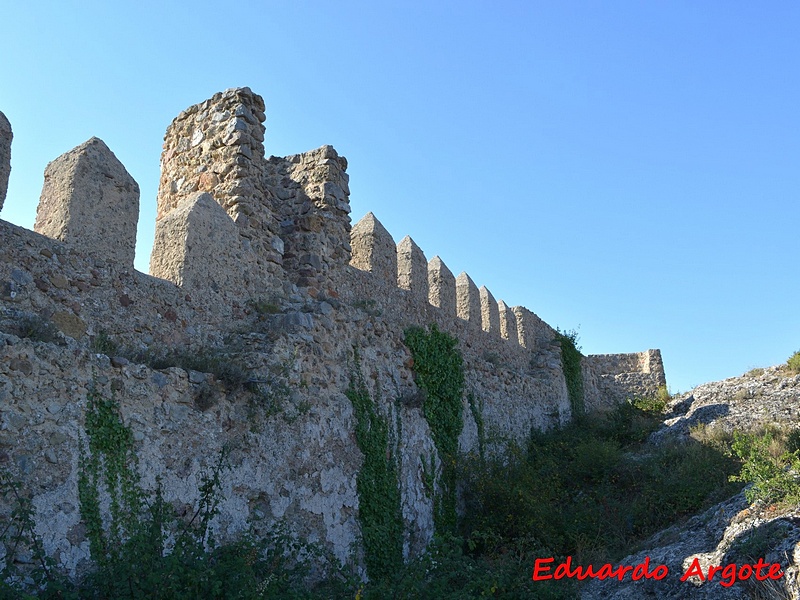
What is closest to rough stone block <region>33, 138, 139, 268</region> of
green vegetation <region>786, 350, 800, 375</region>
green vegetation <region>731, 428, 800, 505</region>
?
green vegetation <region>731, 428, 800, 505</region>

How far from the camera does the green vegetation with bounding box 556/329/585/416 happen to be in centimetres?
1730

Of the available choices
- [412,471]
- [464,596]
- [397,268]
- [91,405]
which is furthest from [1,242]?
[397,268]

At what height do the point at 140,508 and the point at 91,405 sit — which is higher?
the point at 91,405

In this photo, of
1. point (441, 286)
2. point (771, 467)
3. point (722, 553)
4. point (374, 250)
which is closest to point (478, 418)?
point (441, 286)

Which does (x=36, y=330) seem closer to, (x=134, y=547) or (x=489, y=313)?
(x=134, y=547)

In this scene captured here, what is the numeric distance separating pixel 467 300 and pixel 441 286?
130cm

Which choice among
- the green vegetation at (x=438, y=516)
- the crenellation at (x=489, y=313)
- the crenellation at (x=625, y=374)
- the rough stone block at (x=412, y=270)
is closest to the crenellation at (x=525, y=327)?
the crenellation at (x=489, y=313)

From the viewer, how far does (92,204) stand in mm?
6262

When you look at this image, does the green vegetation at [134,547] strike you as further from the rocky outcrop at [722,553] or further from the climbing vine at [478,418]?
the climbing vine at [478,418]

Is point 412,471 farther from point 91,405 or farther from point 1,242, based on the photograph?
point 1,242

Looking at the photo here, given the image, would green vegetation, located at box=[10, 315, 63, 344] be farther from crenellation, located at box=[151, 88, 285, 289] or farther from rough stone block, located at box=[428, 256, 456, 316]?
rough stone block, located at box=[428, 256, 456, 316]

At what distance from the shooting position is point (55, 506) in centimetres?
453

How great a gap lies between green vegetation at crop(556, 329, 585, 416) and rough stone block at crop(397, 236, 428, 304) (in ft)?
21.9

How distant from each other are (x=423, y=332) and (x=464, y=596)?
4.67 metres
